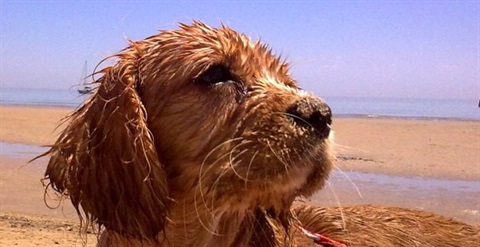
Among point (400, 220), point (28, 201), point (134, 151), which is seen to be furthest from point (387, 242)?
point (28, 201)

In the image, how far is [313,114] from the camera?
3.39 metres

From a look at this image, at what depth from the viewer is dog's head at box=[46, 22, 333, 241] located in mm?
3441

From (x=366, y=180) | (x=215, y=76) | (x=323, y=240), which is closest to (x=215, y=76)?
(x=215, y=76)

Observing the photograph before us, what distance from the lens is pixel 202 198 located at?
369 cm

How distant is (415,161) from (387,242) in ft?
49.3

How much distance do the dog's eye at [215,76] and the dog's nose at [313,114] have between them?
45 centimetres

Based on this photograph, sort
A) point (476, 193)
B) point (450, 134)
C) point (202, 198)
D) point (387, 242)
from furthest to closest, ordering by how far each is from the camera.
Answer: point (450, 134), point (476, 193), point (387, 242), point (202, 198)

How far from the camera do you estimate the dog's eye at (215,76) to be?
3709 millimetres

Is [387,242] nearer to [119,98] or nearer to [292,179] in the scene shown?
[292,179]

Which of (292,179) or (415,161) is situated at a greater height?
(292,179)

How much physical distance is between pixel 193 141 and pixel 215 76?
1.12 ft

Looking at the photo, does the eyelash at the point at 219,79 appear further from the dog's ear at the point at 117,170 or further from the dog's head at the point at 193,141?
the dog's ear at the point at 117,170

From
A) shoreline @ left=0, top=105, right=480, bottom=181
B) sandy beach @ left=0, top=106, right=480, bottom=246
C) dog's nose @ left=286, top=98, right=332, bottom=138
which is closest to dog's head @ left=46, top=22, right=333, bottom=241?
dog's nose @ left=286, top=98, right=332, bottom=138

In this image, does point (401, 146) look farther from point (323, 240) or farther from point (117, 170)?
point (117, 170)
